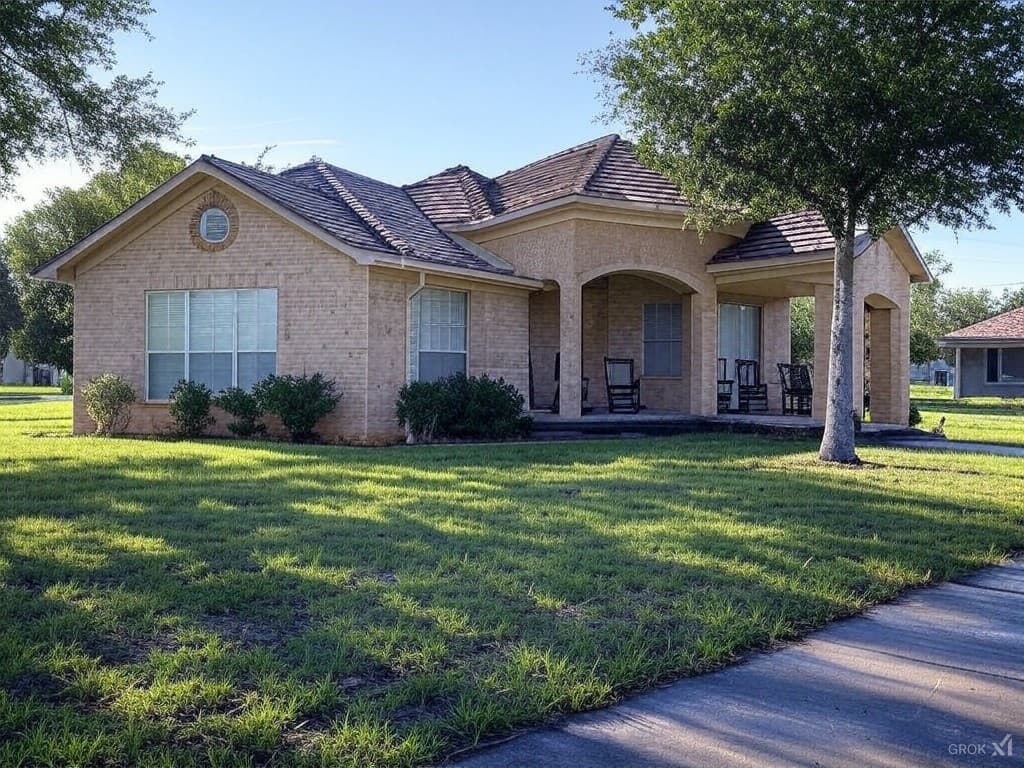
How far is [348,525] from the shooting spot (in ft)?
24.0

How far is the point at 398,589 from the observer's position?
17.8ft

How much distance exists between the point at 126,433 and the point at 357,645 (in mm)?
13474

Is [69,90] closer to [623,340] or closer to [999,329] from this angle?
[623,340]

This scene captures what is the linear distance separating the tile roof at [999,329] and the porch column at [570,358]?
2500 centimetres

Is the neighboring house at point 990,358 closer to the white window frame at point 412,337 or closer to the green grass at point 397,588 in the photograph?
the white window frame at point 412,337

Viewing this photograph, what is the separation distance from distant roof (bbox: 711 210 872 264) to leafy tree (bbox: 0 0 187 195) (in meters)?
10.7

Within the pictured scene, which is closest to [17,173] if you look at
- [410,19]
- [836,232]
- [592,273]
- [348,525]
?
[410,19]

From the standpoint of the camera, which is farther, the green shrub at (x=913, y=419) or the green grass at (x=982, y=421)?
the green shrub at (x=913, y=419)

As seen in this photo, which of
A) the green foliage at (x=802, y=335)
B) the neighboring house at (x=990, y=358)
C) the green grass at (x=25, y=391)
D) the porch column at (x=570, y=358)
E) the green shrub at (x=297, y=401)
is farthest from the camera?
the green grass at (x=25, y=391)

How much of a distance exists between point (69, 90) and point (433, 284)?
6.44 meters

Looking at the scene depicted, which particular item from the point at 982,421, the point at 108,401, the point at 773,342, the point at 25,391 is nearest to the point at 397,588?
the point at 108,401

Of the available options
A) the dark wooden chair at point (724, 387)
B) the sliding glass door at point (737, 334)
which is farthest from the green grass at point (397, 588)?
the sliding glass door at point (737, 334)

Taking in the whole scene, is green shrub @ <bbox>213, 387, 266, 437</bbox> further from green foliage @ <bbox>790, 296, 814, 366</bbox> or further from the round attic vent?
green foliage @ <bbox>790, 296, 814, 366</bbox>

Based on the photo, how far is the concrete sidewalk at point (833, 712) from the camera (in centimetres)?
346
